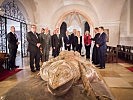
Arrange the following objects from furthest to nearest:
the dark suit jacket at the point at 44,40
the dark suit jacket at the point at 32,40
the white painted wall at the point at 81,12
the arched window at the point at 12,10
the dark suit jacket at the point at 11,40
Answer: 1. the white painted wall at the point at 81,12
2. the arched window at the point at 12,10
3. the dark suit jacket at the point at 44,40
4. the dark suit jacket at the point at 11,40
5. the dark suit jacket at the point at 32,40

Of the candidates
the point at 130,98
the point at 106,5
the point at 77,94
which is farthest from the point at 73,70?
the point at 106,5

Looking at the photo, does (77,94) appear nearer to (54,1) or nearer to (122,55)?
(122,55)

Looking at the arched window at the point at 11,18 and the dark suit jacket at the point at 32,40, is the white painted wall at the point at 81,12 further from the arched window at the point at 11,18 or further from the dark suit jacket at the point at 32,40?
the dark suit jacket at the point at 32,40

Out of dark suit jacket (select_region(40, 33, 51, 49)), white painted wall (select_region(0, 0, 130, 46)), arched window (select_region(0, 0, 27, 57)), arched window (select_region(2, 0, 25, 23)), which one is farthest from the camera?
white painted wall (select_region(0, 0, 130, 46))

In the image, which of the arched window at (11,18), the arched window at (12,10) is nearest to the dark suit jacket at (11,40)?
the arched window at (11,18)

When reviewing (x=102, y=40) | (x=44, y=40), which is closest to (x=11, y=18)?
(x=44, y=40)

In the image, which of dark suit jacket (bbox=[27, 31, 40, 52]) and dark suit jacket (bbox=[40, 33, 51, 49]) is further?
dark suit jacket (bbox=[40, 33, 51, 49])

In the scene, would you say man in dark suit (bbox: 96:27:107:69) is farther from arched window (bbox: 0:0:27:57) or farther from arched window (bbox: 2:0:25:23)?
arched window (bbox: 2:0:25:23)

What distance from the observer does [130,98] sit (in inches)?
160

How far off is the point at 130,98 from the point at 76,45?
29.4 ft

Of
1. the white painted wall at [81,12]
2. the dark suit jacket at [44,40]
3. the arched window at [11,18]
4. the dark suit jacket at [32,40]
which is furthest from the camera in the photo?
the white painted wall at [81,12]

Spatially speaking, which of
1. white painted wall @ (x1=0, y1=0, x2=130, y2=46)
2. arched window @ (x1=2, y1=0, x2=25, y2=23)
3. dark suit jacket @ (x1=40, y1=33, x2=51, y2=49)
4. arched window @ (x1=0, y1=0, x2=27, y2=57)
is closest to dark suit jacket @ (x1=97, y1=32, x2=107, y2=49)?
dark suit jacket @ (x1=40, y1=33, x2=51, y2=49)

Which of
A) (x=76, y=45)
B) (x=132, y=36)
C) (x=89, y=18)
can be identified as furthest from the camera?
(x=89, y=18)

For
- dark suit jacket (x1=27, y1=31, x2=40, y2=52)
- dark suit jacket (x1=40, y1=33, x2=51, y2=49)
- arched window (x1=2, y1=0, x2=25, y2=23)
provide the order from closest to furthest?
dark suit jacket (x1=27, y1=31, x2=40, y2=52) < dark suit jacket (x1=40, y1=33, x2=51, y2=49) < arched window (x1=2, y1=0, x2=25, y2=23)
